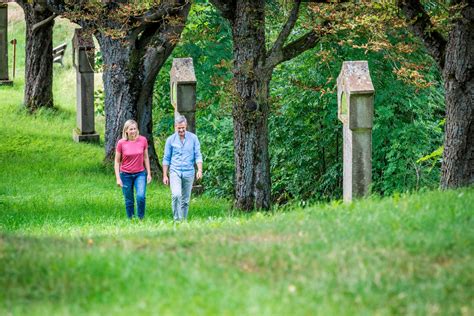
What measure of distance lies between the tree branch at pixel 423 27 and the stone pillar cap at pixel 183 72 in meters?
6.44

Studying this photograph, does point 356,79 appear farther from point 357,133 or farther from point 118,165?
point 118,165

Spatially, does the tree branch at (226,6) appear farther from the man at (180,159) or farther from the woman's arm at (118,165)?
the woman's arm at (118,165)

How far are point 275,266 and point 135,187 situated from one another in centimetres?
881

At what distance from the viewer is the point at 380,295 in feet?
26.8

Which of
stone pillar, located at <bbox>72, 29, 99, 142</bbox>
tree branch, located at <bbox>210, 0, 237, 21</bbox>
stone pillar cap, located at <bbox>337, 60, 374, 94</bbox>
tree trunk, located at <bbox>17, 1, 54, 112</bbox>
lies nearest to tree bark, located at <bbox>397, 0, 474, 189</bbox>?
stone pillar cap, located at <bbox>337, 60, 374, 94</bbox>

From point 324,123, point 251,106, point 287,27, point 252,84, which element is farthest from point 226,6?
point 324,123

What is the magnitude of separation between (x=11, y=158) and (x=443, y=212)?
17799 mm

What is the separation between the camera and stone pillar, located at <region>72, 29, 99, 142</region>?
2788cm

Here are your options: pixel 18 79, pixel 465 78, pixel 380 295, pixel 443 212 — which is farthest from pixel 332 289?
pixel 18 79

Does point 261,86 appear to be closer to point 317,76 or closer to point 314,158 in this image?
point 317,76

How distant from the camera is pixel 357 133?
54.5ft

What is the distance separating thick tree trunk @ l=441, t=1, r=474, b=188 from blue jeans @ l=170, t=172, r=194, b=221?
13.3 feet

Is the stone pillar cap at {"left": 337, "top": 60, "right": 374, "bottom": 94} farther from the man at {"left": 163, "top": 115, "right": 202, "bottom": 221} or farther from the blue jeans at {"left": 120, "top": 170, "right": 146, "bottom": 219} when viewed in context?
the blue jeans at {"left": 120, "top": 170, "right": 146, "bottom": 219}

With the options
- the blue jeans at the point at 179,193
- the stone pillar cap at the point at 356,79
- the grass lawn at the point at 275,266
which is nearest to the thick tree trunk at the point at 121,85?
the blue jeans at the point at 179,193
